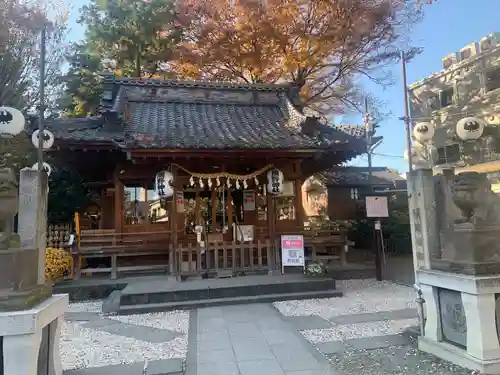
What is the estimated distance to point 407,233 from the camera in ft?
48.5

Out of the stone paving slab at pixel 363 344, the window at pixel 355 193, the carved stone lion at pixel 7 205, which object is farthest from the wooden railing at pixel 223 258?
the window at pixel 355 193

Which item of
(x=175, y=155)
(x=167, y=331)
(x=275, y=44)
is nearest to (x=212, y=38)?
(x=275, y=44)

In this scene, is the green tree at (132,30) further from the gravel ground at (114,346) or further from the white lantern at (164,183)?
the gravel ground at (114,346)

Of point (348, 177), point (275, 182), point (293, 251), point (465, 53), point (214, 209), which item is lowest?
point (293, 251)

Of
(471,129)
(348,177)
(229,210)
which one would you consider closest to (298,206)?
(229,210)

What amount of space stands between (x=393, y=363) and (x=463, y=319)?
0.93 m

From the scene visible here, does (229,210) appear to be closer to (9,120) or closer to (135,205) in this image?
(135,205)

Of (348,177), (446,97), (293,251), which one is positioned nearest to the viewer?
(293,251)

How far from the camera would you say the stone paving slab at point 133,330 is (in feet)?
17.6

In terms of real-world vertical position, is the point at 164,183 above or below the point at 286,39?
below

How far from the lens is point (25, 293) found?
126 inches

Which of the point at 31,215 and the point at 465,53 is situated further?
the point at 465,53

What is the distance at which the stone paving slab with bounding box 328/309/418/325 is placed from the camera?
19.4 feet

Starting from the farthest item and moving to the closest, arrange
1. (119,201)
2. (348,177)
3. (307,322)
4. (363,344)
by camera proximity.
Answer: (348,177) < (119,201) < (307,322) < (363,344)
